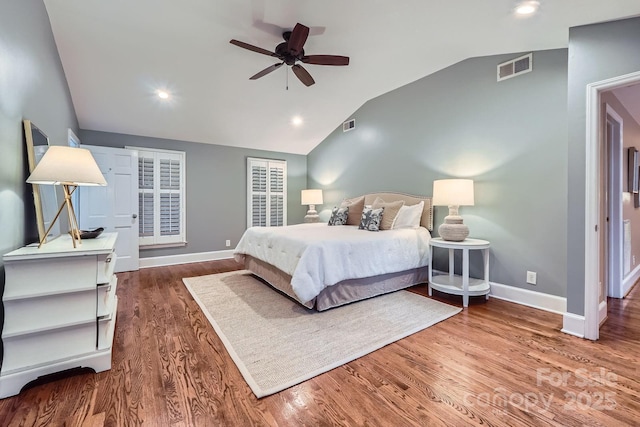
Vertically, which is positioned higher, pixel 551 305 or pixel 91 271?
pixel 91 271

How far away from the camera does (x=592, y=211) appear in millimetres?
2223

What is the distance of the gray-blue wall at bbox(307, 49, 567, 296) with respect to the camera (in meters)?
2.80

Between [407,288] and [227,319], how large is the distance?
2.24 metres

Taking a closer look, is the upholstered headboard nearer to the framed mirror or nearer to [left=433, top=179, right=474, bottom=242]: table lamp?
[left=433, top=179, right=474, bottom=242]: table lamp

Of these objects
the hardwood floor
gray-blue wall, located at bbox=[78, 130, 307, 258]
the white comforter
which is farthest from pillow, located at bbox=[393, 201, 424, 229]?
gray-blue wall, located at bbox=[78, 130, 307, 258]

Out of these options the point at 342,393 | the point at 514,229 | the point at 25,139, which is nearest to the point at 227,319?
the point at 342,393

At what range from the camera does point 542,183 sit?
288 centimetres

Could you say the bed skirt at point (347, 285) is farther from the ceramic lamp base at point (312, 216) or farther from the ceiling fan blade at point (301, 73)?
the ceiling fan blade at point (301, 73)

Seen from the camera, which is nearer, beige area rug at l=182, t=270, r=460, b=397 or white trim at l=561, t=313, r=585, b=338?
beige area rug at l=182, t=270, r=460, b=397

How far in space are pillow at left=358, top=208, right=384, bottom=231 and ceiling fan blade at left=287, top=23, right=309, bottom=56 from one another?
2.24 m

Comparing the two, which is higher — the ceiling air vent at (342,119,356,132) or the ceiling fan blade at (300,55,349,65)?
the ceiling air vent at (342,119,356,132)

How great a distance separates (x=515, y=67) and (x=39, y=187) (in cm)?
457

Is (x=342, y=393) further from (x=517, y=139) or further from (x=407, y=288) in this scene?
(x=517, y=139)

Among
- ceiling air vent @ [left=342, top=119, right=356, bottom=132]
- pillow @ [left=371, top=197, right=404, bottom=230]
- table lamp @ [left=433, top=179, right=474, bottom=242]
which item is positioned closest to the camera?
table lamp @ [left=433, top=179, right=474, bottom=242]
